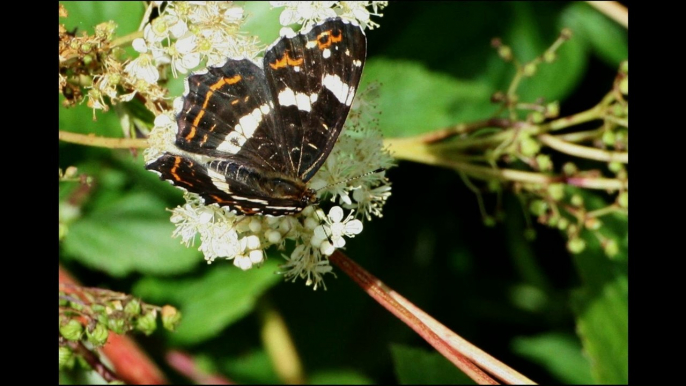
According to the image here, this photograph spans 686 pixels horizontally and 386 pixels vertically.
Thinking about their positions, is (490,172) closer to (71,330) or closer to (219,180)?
(219,180)

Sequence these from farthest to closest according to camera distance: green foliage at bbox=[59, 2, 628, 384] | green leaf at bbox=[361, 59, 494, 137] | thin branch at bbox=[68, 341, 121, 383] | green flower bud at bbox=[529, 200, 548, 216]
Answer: green leaf at bbox=[361, 59, 494, 137] → green foliage at bbox=[59, 2, 628, 384] → green flower bud at bbox=[529, 200, 548, 216] → thin branch at bbox=[68, 341, 121, 383]

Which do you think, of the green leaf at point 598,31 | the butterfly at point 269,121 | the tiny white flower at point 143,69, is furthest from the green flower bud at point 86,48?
the green leaf at point 598,31

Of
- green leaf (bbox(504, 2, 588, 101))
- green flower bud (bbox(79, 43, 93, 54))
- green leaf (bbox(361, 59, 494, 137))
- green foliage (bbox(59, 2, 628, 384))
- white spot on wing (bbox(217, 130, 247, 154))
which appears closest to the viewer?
green flower bud (bbox(79, 43, 93, 54))

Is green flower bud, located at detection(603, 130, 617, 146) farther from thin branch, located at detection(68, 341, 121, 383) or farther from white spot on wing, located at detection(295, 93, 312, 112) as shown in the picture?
thin branch, located at detection(68, 341, 121, 383)

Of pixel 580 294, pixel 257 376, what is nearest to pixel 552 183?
pixel 580 294

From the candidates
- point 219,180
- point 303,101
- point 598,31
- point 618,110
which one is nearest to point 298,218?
point 219,180

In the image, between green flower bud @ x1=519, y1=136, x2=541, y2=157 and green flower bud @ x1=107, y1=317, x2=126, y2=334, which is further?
green flower bud @ x1=519, y1=136, x2=541, y2=157

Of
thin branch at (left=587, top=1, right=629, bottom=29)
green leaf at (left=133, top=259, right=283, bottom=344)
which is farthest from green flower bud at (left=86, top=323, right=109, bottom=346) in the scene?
thin branch at (left=587, top=1, right=629, bottom=29)

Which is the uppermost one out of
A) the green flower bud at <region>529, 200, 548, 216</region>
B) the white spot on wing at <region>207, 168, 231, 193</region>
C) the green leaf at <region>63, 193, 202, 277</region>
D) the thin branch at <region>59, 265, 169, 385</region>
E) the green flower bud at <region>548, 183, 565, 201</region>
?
the white spot on wing at <region>207, 168, 231, 193</region>
